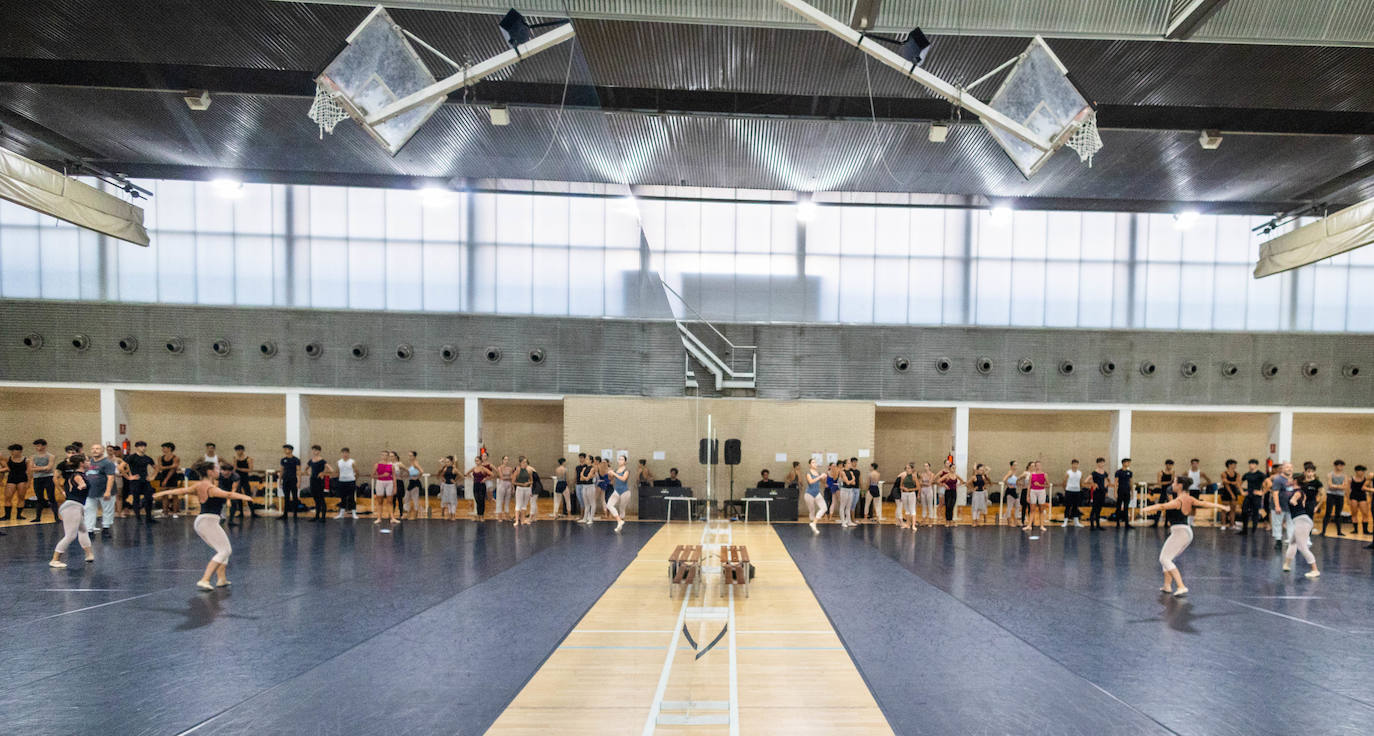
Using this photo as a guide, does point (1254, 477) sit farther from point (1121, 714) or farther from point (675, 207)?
point (675, 207)

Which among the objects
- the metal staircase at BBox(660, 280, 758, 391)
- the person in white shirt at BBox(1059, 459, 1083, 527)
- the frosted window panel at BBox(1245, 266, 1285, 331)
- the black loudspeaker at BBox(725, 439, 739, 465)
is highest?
the frosted window panel at BBox(1245, 266, 1285, 331)

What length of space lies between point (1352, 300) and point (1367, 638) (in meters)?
18.0

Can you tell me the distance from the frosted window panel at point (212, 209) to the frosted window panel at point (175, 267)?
580 mm

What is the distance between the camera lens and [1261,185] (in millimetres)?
15695

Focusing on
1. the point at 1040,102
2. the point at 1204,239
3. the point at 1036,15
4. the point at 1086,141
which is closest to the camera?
the point at 1040,102

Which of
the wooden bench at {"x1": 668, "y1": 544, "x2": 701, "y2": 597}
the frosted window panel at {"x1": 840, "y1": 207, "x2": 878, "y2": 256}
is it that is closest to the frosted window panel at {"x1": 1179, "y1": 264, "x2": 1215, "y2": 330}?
the frosted window panel at {"x1": 840, "y1": 207, "x2": 878, "y2": 256}

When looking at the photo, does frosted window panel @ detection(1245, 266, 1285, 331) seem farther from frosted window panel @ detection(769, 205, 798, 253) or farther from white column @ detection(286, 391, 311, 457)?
white column @ detection(286, 391, 311, 457)

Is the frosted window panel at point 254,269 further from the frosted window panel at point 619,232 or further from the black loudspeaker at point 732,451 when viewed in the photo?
the black loudspeaker at point 732,451

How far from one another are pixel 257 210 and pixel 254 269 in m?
1.83

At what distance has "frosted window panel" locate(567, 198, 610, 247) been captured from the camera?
19438 millimetres

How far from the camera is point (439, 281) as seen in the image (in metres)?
19.5

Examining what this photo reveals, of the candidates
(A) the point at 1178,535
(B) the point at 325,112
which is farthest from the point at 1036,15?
(B) the point at 325,112

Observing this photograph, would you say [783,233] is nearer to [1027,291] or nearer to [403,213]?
[1027,291]

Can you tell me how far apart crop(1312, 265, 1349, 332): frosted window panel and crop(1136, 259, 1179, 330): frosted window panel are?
4039mm
